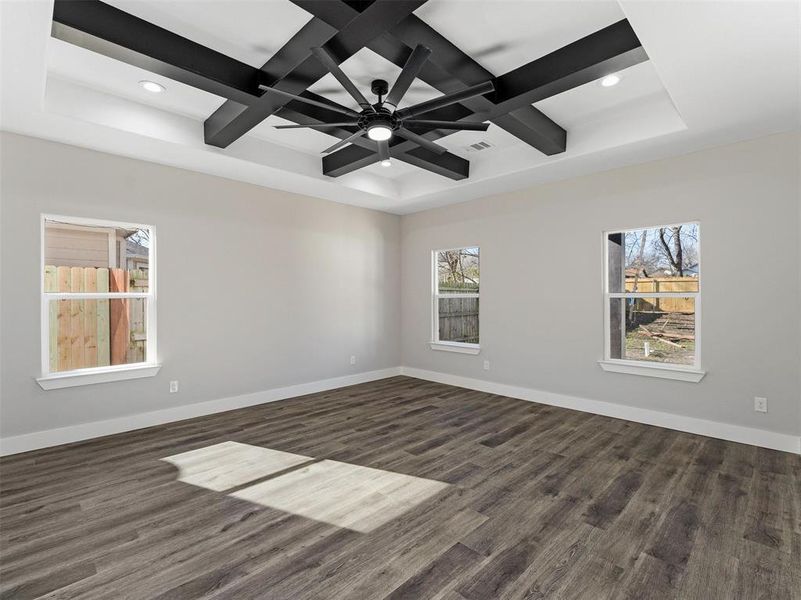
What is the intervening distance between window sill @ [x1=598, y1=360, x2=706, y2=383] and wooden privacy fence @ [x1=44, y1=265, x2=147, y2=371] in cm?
495

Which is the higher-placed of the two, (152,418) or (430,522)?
(152,418)

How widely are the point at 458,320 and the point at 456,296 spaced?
363 millimetres

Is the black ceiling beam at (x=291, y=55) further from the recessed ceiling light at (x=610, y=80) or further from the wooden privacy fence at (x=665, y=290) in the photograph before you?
the wooden privacy fence at (x=665, y=290)

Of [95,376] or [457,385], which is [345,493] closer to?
[95,376]

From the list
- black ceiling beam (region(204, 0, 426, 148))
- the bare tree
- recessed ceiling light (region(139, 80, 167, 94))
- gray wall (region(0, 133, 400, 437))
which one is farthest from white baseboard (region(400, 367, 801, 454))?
recessed ceiling light (region(139, 80, 167, 94))

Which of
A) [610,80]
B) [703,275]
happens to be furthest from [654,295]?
[610,80]

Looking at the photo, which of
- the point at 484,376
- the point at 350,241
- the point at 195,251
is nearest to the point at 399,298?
the point at 350,241

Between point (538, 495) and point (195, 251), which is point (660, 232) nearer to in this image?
point (538, 495)

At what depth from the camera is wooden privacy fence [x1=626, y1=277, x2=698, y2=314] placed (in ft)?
12.7

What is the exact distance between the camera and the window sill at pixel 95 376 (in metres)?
3.43

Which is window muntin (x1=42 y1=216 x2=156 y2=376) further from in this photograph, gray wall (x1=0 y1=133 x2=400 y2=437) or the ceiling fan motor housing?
the ceiling fan motor housing

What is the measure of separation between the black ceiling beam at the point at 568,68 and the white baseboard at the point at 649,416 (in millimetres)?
3189

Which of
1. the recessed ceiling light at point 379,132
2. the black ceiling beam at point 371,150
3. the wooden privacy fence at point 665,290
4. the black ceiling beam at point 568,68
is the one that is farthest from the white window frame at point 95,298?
the wooden privacy fence at point 665,290

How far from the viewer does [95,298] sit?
12.4ft
